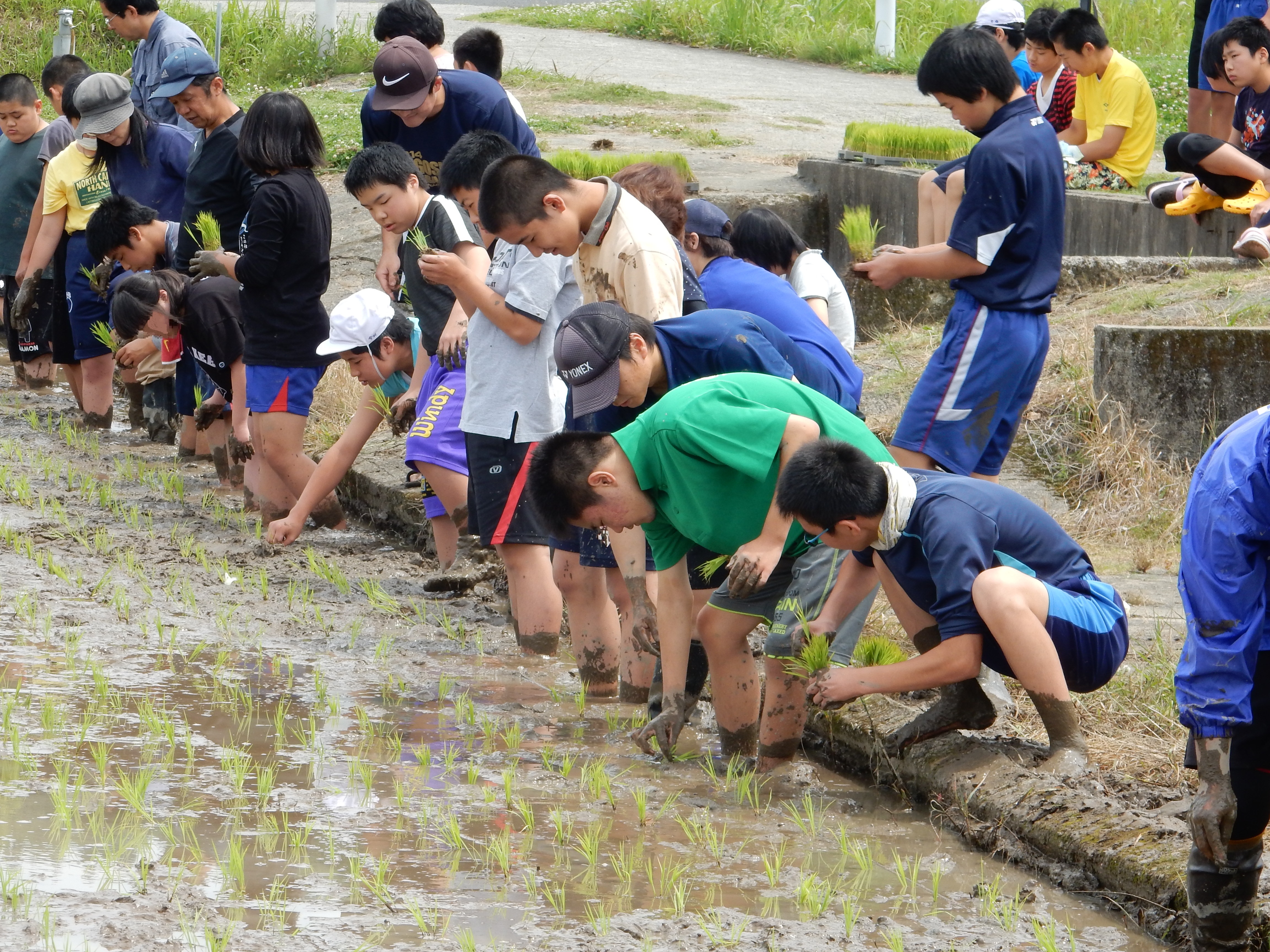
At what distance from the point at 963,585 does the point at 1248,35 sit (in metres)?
4.20

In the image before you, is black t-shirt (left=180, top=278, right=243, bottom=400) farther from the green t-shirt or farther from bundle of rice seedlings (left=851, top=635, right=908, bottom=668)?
bundle of rice seedlings (left=851, top=635, right=908, bottom=668)

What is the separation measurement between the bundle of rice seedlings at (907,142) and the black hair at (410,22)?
3772mm

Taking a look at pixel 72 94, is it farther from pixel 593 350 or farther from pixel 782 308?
pixel 593 350

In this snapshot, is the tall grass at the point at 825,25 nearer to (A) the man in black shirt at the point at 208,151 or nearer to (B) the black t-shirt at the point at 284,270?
(A) the man in black shirt at the point at 208,151

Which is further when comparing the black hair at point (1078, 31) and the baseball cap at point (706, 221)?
the black hair at point (1078, 31)

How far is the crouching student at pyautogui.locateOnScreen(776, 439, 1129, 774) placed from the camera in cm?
338

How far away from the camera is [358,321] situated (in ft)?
18.7

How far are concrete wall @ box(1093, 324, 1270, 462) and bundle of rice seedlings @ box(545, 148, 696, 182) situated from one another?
3.13 metres

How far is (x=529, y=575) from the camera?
4.87 metres

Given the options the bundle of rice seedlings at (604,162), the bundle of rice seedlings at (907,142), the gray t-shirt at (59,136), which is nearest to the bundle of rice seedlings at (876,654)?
the bundle of rice seedlings at (604,162)

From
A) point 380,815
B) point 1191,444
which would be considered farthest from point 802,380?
point 1191,444

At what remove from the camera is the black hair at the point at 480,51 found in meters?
7.25

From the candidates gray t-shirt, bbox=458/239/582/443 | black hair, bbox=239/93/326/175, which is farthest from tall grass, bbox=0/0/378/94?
gray t-shirt, bbox=458/239/582/443

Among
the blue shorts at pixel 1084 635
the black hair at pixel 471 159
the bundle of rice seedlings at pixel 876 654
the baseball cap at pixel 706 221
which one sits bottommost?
the bundle of rice seedlings at pixel 876 654
